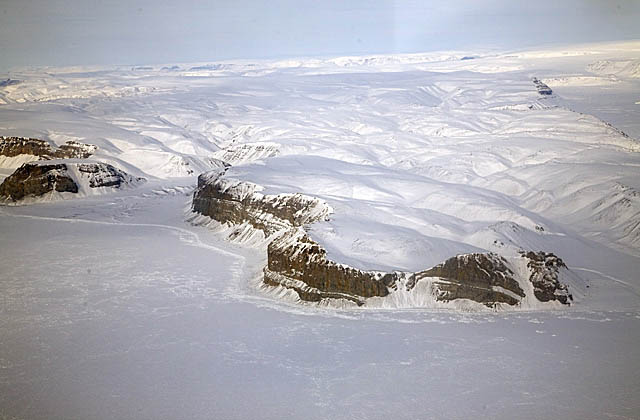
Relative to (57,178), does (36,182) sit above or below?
below

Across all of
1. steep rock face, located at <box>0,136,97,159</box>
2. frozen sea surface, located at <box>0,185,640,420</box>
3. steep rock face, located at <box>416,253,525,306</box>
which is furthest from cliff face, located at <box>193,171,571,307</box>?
steep rock face, located at <box>0,136,97,159</box>

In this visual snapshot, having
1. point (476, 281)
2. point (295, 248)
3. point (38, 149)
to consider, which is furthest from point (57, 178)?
point (476, 281)

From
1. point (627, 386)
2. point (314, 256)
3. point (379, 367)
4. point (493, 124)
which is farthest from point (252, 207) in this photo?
point (493, 124)

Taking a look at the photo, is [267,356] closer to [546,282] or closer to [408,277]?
[408,277]

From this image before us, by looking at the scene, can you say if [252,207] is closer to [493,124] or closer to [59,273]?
[59,273]

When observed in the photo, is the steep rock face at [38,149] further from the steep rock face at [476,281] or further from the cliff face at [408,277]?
the steep rock face at [476,281]

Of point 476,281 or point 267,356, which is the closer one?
point 267,356
